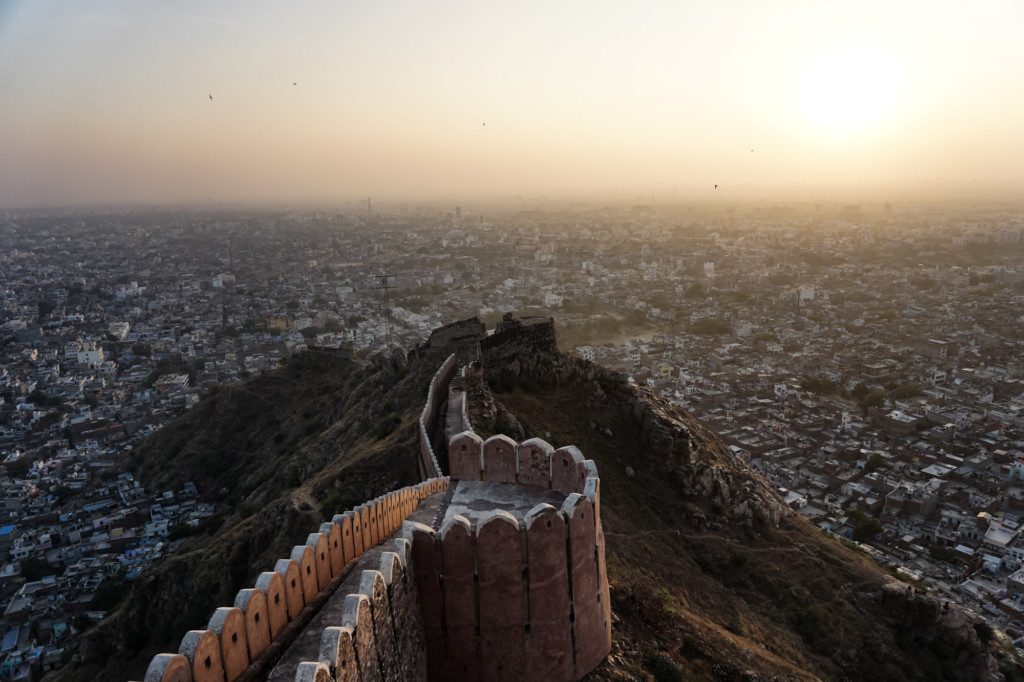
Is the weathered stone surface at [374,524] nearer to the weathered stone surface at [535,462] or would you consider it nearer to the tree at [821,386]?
the weathered stone surface at [535,462]

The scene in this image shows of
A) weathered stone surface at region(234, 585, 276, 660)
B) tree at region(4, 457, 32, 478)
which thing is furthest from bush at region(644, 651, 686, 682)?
tree at region(4, 457, 32, 478)

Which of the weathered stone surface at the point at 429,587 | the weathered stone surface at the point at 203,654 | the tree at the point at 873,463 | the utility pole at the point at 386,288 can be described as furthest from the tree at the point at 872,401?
the weathered stone surface at the point at 203,654

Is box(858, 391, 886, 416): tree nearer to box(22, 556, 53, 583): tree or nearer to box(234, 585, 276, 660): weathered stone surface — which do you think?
box(22, 556, 53, 583): tree

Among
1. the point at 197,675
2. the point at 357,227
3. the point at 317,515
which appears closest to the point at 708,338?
the point at 317,515

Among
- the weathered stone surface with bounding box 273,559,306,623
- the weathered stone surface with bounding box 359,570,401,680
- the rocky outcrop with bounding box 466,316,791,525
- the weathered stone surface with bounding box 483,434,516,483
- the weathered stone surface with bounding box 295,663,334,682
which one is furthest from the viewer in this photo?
the rocky outcrop with bounding box 466,316,791,525

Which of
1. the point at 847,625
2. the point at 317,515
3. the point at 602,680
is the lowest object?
the point at 847,625

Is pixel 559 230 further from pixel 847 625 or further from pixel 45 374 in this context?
pixel 847 625
